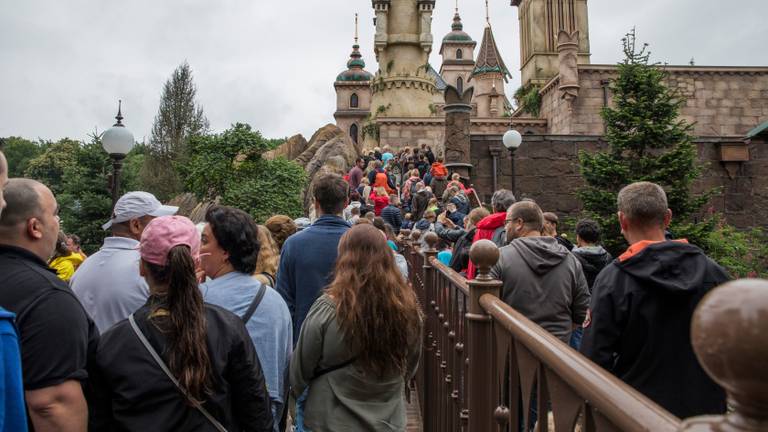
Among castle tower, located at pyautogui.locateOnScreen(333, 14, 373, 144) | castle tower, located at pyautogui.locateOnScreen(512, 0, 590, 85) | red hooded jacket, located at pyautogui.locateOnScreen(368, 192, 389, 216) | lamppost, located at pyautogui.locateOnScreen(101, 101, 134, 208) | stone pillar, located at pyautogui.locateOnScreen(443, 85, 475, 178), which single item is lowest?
red hooded jacket, located at pyautogui.locateOnScreen(368, 192, 389, 216)

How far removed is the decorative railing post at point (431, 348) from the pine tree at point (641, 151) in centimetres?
1107

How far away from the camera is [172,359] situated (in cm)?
217

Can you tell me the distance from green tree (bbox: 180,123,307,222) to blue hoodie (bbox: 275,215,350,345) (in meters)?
27.3

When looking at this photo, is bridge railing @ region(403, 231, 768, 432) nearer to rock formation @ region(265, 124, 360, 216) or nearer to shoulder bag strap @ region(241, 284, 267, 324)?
shoulder bag strap @ region(241, 284, 267, 324)

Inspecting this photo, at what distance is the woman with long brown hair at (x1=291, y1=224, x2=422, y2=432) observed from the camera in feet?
8.91

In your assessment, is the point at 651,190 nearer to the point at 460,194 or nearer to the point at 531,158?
the point at 460,194

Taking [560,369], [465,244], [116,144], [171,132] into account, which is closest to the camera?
[560,369]

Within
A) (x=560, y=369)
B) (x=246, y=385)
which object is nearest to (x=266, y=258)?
(x=246, y=385)

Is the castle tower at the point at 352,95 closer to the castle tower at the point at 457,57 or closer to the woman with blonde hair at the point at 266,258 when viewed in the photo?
the castle tower at the point at 457,57

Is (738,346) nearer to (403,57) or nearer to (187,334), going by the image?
(187,334)

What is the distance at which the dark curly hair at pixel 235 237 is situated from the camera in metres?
3.04

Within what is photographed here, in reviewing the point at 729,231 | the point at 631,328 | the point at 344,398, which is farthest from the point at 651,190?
the point at 729,231

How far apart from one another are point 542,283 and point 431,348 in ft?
3.72

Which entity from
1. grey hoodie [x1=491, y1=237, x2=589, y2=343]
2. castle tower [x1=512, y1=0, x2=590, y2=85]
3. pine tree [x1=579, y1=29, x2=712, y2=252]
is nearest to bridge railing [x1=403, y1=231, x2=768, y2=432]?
grey hoodie [x1=491, y1=237, x2=589, y2=343]
